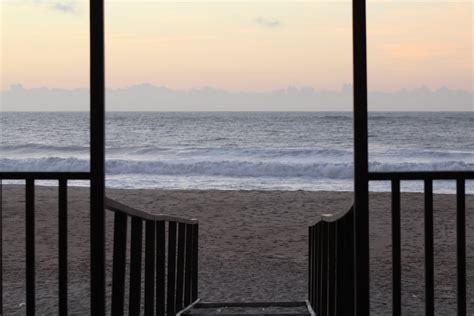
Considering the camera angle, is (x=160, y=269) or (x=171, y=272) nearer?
(x=160, y=269)

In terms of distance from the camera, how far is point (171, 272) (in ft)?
14.1

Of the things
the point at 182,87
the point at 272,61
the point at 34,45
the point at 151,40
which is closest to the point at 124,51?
the point at 151,40

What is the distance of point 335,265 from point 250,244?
5.98 metres

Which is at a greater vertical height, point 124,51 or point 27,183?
point 124,51

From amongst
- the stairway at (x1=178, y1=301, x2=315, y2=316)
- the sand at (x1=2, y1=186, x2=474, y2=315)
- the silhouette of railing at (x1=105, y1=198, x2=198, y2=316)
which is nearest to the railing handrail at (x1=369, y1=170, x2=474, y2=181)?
the silhouette of railing at (x1=105, y1=198, x2=198, y2=316)

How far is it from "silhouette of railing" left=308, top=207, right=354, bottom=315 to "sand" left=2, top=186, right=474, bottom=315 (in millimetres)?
1478

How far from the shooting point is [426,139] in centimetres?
3164

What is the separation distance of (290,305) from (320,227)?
3.57 feet

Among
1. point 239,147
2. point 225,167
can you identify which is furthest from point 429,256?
point 239,147

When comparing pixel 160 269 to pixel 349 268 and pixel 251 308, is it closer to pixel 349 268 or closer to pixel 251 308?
pixel 349 268

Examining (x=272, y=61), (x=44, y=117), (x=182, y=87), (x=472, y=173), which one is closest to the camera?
(x=472, y=173)

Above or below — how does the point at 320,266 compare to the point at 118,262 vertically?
below

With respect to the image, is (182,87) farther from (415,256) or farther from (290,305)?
(290,305)

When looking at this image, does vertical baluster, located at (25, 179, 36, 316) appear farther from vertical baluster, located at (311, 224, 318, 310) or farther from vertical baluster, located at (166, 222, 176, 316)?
vertical baluster, located at (311, 224, 318, 310)
